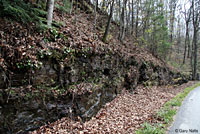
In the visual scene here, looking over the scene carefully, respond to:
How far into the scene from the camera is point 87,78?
644 centimetres

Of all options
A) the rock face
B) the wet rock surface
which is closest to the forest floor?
the wet rock surface

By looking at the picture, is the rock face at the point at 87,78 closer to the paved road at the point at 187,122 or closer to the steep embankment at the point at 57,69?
the steep embankment at the point at 57,69

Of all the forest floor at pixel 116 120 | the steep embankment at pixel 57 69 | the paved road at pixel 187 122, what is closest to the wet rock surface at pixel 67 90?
the steep embankment at pixel 57 69

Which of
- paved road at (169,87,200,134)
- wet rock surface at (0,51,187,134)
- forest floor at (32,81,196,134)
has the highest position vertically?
wet rock surface at (0,51,187,134)

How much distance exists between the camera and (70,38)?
602 centimetres

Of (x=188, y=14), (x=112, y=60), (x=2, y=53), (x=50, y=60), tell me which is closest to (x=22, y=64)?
(x=2, y=53)

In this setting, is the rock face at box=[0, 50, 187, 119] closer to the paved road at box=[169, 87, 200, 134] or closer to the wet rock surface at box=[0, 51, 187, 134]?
the wet rock surface at box=[0, 51, 187, 134]

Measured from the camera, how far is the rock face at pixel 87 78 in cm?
469

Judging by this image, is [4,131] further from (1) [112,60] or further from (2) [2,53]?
(1) [112,60]

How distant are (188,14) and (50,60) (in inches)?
1155

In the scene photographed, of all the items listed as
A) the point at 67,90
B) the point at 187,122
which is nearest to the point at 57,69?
the point at 67,90

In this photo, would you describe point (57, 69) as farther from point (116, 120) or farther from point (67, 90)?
point (116, 120)

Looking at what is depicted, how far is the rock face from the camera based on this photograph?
15.4ft

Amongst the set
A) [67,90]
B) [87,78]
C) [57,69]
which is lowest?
[67,90]
